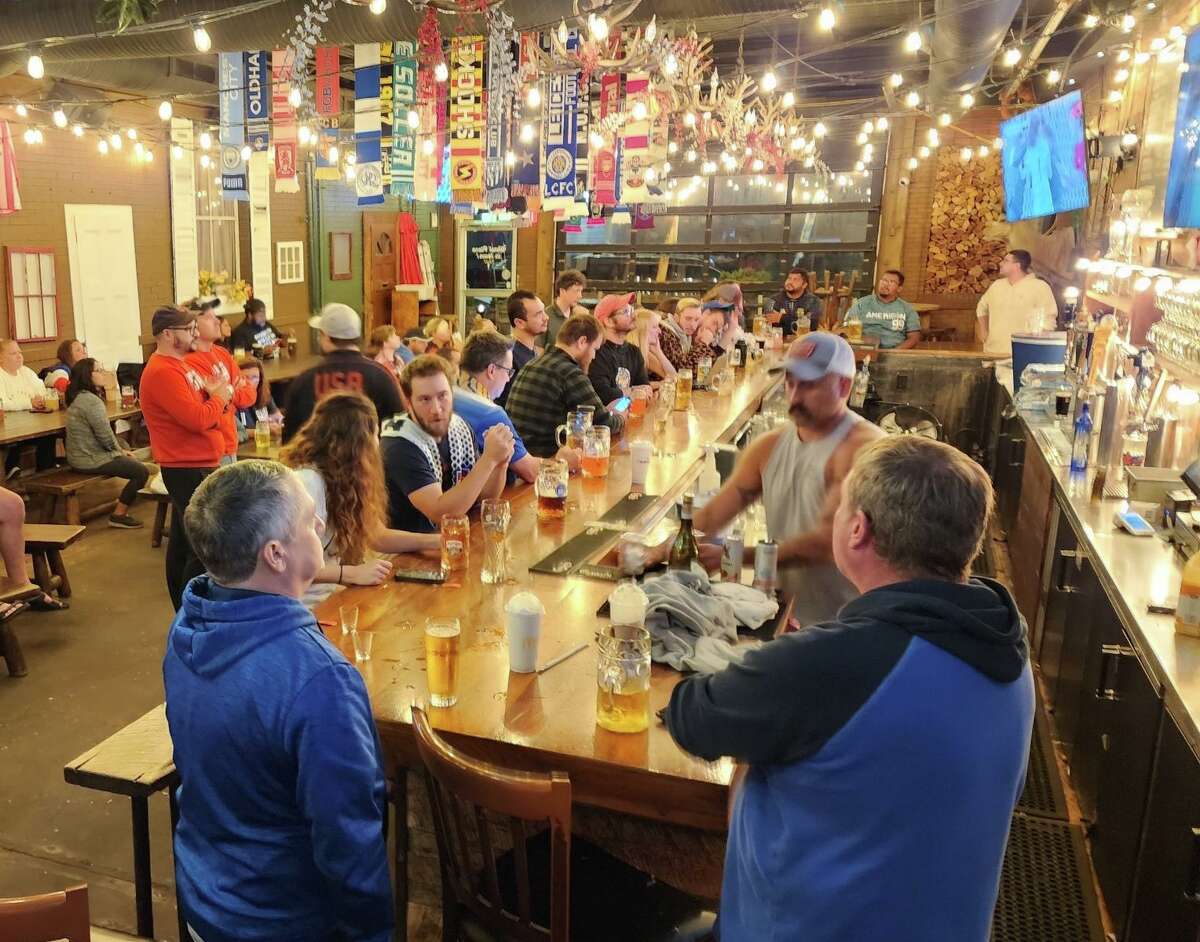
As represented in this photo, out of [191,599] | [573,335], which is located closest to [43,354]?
[573,335]

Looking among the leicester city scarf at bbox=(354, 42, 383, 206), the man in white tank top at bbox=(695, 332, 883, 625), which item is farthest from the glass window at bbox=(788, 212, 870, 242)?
the man in white tank top at bbox=(695, 332, 883, 625)

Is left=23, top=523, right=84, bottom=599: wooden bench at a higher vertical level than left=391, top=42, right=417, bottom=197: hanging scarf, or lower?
lower

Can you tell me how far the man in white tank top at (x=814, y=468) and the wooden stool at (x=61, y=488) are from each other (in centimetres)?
543

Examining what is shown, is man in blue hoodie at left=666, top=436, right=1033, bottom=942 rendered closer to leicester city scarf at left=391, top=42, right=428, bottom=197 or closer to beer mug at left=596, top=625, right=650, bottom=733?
beer mug at left=596, top=625, right=650, bottom=733

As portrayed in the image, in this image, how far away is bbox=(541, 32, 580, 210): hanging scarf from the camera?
6.39m

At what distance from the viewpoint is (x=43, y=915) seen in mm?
1428

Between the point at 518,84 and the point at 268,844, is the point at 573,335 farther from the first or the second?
the point at 268,844

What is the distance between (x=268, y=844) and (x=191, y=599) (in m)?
0.48

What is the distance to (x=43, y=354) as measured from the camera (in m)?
9.15

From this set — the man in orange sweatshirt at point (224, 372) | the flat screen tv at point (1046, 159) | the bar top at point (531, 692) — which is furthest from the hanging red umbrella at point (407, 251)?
the bar top at point (531, 692)

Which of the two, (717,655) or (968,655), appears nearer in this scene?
(968,655)

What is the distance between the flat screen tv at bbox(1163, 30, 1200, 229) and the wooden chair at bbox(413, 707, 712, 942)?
373 centimetres

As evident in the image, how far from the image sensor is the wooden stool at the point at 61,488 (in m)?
6.55

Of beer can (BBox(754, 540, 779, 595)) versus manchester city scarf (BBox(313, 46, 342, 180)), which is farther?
manchester city scarf (BBox(313, 46, 342, 180))
